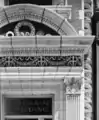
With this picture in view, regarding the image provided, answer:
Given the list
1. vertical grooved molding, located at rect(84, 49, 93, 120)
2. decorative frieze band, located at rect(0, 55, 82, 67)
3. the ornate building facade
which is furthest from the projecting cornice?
vertical grooved molding, located at rect(84, 49, 93, 120)

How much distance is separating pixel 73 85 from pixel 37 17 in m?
1.89

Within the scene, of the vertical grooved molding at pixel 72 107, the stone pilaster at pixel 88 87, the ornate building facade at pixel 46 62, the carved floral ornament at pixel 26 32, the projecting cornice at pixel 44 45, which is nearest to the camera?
the projecting cornice at pixel 44 45

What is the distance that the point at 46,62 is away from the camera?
8367 mm

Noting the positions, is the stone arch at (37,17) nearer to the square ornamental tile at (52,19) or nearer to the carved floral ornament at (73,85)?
the square ornamental tile at (52,19)

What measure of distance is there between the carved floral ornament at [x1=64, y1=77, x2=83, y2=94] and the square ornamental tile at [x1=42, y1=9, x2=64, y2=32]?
1.29m

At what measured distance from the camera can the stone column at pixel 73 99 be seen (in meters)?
8.55

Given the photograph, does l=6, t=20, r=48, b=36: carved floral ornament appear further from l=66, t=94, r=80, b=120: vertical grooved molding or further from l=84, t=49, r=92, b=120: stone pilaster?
l=66, t=94, r=80, b=120: vertical grooved molding

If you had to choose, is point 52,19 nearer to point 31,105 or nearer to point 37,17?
point 37,17

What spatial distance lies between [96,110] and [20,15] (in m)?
3.25

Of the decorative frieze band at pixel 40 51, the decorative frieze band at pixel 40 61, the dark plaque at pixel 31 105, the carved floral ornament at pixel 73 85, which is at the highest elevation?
the decorative frieze band at pixel 40 51

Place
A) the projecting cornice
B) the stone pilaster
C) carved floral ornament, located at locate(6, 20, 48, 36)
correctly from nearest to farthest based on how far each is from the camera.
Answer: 1. the projecting cornice
2. carved floral ornament, located at locate(6, 20, 48, 36)
3. the stone pilaster

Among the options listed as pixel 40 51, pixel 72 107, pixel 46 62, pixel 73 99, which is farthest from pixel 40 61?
pixel 72 107

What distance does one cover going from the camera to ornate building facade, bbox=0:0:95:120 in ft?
26.8

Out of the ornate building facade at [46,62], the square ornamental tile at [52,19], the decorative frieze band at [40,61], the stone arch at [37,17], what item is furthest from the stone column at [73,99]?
the square ornamental tile at [52,19]
